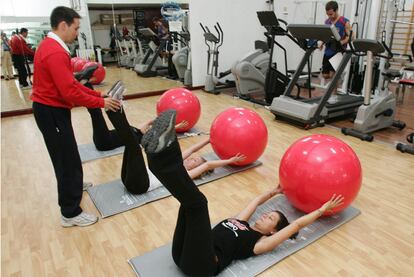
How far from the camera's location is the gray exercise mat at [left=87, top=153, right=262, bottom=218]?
2.56m

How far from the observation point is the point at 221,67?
7.11m

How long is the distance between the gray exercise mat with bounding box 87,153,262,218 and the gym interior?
0.11 feet

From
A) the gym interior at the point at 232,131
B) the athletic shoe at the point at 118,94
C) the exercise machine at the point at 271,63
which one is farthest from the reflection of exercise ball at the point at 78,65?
the athletic shoe at the point at 118,94

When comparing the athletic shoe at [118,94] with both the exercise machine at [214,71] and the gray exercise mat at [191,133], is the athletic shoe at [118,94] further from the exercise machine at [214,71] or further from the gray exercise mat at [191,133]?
the exercise machine at [214,71]

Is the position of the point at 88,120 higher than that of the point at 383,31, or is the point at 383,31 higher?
the point at 383,31

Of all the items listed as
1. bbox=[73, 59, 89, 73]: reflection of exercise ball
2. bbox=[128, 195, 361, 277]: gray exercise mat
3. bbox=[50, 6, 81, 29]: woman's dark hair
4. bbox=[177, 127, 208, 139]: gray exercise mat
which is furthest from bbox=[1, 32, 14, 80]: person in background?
bbox=[128, 195, 361, 277]: gray exercise mat

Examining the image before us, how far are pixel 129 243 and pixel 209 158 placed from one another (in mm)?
1500

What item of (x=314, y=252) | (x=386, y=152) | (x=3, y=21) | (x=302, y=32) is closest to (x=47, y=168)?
(x=314, y=252)

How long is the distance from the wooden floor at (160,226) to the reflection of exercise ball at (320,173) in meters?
0.29

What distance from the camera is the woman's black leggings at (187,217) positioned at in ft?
4.58

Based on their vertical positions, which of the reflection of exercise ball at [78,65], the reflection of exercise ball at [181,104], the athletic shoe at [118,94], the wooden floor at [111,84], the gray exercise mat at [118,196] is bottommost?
the gray exercise mat at [118,196]

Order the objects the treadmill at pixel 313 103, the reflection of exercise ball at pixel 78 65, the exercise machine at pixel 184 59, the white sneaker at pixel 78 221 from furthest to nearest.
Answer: the exercise machine at pixel 184 59
the reflection of exercise ball at pixel 78 65
the treadmill at pixel 313 103
the white sneaker at pixel 78 221

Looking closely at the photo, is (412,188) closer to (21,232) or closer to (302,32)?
(302,32)

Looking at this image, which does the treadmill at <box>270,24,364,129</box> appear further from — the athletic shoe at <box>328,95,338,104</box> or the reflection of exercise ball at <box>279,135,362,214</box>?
the reflection of exercise ball at <box>279,135,362,214</box>
